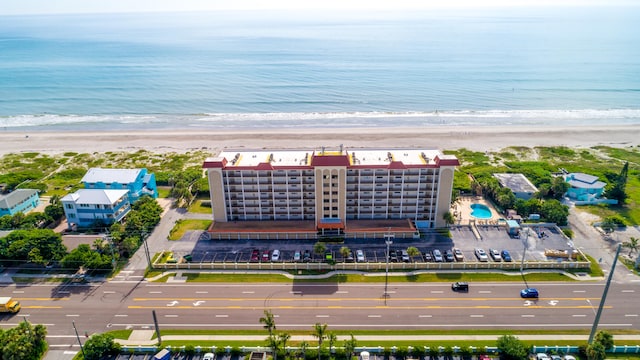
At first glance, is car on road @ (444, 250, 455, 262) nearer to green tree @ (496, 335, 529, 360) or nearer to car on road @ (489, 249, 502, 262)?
car on road @ (489, 249, 502, 262)

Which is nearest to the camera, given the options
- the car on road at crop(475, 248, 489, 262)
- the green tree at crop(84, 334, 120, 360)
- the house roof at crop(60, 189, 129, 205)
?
the green tree at crop(84, 334, 120, 360)

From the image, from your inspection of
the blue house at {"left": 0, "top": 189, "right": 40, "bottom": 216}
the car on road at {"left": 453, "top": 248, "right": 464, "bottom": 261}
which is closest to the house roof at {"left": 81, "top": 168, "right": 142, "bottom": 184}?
the blue house at {"left": 0, "top": 189, "right": 40, "bottom": 216}

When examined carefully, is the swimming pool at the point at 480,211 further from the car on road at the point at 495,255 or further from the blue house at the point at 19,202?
the blue house at the point at 19,202

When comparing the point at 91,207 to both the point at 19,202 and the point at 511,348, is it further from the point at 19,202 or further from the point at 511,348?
the point at 511,348

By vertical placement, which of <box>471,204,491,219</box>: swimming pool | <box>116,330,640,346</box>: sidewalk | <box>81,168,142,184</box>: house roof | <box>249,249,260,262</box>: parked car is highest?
<box>81,168,142,184</box>: house roof

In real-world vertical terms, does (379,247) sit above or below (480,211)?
below

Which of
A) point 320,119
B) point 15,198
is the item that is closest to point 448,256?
point 15,198
